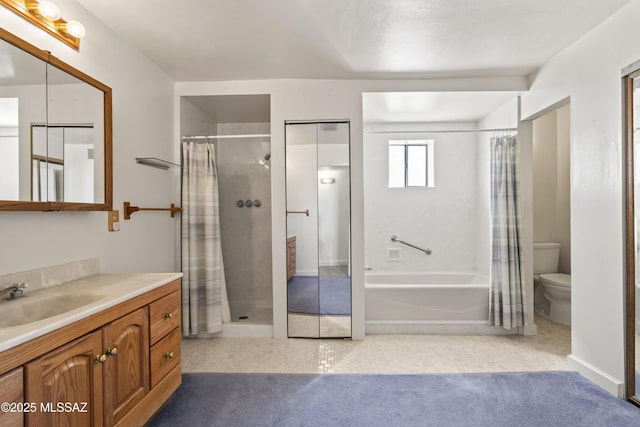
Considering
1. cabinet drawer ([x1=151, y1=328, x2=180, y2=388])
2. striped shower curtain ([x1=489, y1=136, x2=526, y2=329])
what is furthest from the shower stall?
striped shower curtain ([x1=489, y1=136, x2=526, y2=329])

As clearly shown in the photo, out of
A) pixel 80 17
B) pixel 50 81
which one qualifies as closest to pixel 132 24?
pixel 80 17

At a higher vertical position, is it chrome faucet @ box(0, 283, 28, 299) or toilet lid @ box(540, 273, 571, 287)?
chrome faucet @ box(0, 283, 28, 299)

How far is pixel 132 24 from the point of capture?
83.5 inches

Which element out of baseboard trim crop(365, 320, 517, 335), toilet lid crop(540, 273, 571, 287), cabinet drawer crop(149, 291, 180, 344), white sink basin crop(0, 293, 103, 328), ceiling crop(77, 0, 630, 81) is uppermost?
ceiling crop(77, 0, 630, 81)

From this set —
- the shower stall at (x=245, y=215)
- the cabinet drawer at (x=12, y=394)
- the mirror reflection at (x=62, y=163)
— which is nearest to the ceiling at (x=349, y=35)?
the mirror reflection at (x=62, y=163)

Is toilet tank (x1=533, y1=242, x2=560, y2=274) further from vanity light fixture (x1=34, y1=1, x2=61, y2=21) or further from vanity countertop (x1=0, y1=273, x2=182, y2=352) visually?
vanity light fixture (x1=34, y1=1, x2=61, y2=21)

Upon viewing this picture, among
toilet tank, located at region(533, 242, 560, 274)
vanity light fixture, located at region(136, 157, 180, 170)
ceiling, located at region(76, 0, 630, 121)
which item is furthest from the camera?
toilet tank, located at region(533, 242, 560, 274)

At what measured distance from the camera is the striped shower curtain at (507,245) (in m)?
3.03

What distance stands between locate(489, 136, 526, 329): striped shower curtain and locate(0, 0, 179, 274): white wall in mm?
3116

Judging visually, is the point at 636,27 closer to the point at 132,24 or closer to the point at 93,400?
the point at 132,24

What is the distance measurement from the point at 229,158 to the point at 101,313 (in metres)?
2.74

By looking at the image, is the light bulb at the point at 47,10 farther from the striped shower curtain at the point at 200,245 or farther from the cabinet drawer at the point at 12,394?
the cabinet drawer at the point at 12,394

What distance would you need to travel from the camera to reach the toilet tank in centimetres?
369

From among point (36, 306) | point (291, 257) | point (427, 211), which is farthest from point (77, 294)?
point (427, 211)
